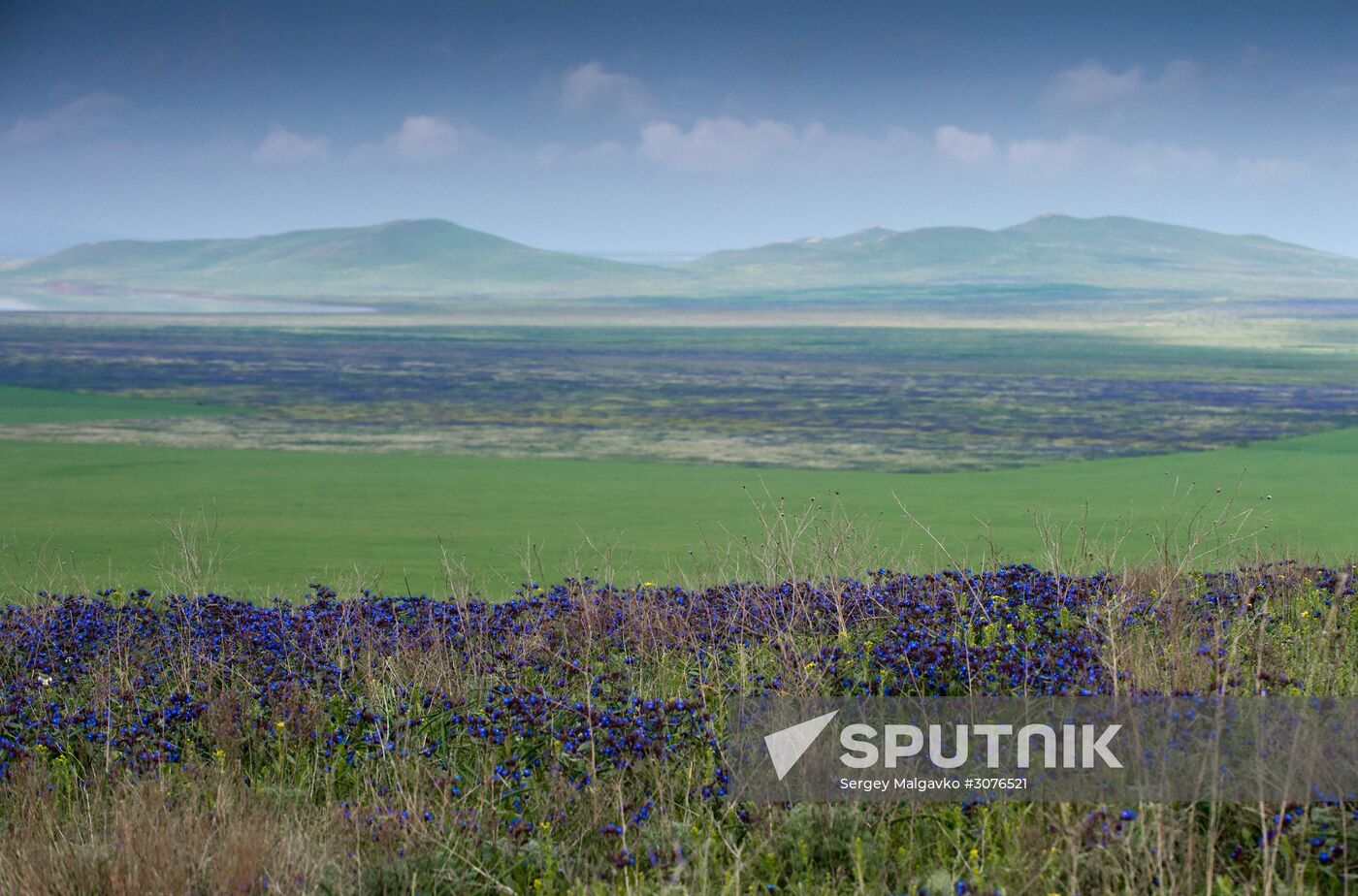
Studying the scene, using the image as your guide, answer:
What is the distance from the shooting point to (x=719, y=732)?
18.6 ft

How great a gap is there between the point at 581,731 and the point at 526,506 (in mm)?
11369

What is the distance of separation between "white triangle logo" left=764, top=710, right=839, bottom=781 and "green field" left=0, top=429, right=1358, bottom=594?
413cm

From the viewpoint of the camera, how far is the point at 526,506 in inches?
663

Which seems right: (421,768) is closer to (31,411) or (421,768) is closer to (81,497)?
(81,497)

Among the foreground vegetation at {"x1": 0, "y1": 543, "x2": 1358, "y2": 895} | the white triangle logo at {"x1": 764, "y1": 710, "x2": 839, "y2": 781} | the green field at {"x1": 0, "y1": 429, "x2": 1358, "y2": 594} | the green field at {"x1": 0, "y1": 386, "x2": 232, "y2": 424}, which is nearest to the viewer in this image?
the foreground vegetation at {"x1": 0, "y1": 543, "x2": 1358, "y2": 895}

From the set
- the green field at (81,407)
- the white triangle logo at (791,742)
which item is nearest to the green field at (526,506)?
the white triangle logo at (791,742)

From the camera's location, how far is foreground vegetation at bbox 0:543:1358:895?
180 inches

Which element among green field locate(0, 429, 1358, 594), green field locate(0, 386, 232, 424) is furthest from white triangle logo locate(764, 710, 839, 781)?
green field locate(0, 386, 232, 424)

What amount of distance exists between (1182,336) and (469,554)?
7071cm

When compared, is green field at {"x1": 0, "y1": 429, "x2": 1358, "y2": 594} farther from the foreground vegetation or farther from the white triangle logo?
the white triangle logo

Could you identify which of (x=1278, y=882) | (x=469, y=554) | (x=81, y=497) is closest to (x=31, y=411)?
(x=81, y=497)

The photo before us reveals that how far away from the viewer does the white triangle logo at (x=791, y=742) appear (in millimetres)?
5246

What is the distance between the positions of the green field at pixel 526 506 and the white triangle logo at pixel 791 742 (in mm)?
4130

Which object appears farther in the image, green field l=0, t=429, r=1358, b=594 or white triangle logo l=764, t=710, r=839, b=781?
green field l=0, t=429, r=1358, b=594
